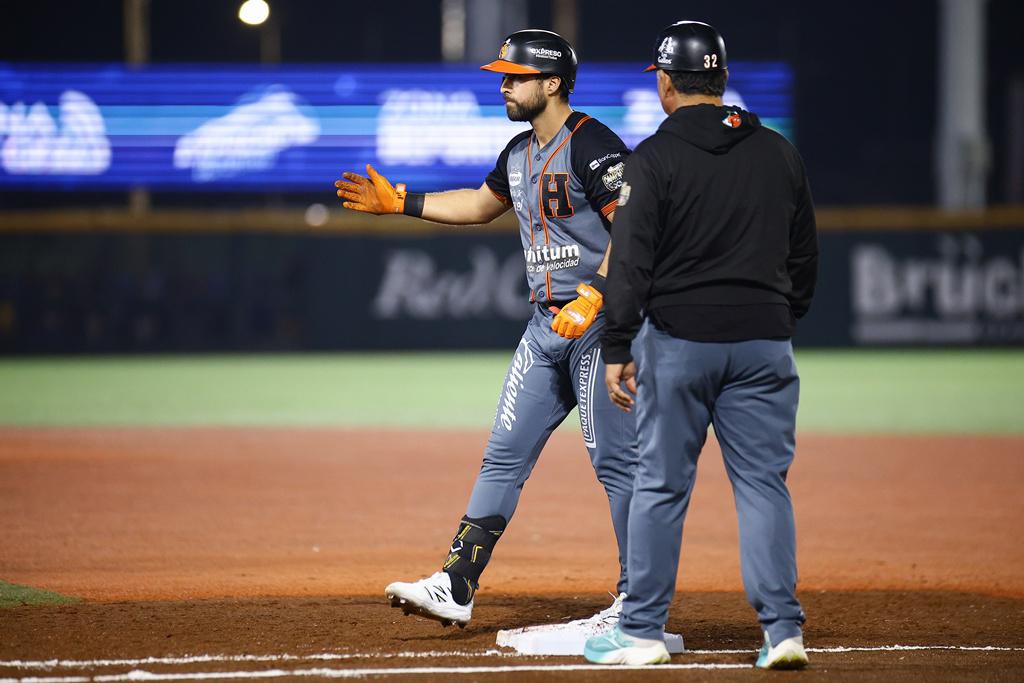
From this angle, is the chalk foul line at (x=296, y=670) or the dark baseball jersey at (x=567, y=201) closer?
the chalk foul line at (x=296, y=670)

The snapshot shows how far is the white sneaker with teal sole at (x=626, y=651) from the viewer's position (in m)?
4.43

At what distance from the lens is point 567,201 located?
500 centimetres

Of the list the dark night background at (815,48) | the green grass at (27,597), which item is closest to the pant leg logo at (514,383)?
the green grass at (27,597)

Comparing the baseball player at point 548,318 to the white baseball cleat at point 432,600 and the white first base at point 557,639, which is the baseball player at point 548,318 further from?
the white first base at point 557,639

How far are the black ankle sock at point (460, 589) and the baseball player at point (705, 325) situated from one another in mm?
753

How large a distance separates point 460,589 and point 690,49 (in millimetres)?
2064

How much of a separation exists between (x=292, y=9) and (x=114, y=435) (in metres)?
30.6

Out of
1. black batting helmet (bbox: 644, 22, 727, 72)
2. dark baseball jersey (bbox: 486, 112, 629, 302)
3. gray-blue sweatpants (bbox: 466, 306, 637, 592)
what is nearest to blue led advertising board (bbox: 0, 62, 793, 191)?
dark baseball jersey (bbox: 486, 112, 629, 302)

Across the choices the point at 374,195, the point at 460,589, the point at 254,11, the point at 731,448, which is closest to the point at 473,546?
the point at 460,589

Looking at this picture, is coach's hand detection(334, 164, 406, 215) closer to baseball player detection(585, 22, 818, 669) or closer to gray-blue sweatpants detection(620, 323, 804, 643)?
baseball player detection(585, 22, 818, 669)

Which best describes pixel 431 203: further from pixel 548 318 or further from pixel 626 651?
pixel 626 651

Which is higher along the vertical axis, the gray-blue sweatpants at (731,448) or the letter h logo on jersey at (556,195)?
the letter h logo on jersey at (556,195)

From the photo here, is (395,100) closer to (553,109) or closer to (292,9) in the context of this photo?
(553,109)

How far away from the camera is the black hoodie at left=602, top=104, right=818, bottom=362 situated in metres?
4.29
